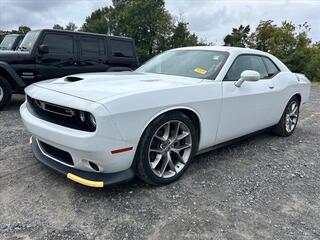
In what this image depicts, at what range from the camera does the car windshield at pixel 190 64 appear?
3.66 m

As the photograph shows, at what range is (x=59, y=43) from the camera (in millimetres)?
7188

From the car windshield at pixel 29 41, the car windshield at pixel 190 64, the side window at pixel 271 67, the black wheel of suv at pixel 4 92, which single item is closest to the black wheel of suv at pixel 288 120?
the side window at pixel 271 67

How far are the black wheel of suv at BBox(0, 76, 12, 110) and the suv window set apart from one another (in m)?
4.87

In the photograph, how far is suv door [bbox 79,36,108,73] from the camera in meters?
7.49

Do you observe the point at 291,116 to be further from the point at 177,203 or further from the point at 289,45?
the point at 289,45

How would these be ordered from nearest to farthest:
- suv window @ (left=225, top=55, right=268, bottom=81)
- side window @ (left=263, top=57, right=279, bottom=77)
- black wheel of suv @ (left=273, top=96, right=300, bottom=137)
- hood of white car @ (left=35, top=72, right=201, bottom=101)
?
hood of white car @ (left=35, top=72, right=201, bottom=101)
suv window @ (left=225, top=55, right=268, bottom=81)
side window @ (left=263, top=57, right=279, bottom=77)
black wheel of suv @ (left=273, top=96, right=300, bottom=137)

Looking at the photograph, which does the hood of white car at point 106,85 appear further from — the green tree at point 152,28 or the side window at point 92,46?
the green tree at point 152,28

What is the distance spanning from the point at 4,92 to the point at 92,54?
2288mm

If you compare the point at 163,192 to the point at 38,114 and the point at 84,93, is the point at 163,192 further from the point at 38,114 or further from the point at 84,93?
the point at 38,114

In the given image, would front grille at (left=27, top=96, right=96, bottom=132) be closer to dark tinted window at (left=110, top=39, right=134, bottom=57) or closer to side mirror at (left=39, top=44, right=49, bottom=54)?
side mirror at (left=39, top=44, right=49, bottom=54)

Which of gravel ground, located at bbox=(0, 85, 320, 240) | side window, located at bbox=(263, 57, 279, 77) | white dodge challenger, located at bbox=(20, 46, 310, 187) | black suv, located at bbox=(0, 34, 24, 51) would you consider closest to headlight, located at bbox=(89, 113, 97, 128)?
white dodge challenger, located at bbox=(20, 46, 310, 187)

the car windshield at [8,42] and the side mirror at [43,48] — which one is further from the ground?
the side mirror at [43,48]

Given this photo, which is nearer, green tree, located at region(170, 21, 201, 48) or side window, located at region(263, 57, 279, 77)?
side window, located at region(263, 57, 279, 77)

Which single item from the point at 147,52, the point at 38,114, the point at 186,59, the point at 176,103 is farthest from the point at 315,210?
the point at 147,52
